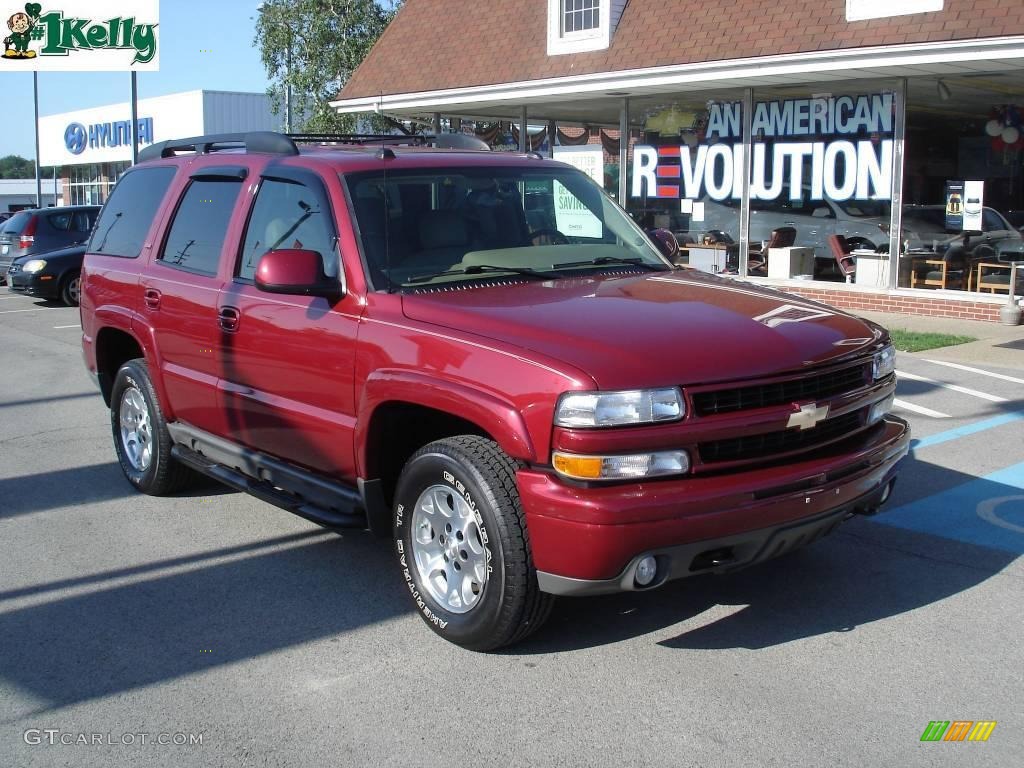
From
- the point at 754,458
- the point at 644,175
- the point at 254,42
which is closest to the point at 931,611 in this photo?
the point at 754,458

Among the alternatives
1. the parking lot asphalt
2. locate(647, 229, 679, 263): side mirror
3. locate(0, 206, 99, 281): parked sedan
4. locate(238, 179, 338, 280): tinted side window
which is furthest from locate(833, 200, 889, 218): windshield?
locate(0, 206, 99, 281): parked sedan

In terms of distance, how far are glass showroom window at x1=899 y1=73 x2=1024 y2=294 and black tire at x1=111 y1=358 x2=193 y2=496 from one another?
1126cm

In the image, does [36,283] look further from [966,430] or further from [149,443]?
[966,430]

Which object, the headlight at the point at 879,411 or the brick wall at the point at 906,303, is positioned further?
the brick wall at the point at 906,303

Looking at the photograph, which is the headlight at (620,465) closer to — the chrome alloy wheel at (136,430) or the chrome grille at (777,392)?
the chrome grille at (777,392)

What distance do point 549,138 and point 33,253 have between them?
9.95m

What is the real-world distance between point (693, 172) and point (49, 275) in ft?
36.6

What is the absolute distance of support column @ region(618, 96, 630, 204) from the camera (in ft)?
58.9

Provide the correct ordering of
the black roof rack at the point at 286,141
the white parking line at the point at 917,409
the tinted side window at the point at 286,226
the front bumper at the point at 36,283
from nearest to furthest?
the tinted side window at the point at 286,226
the black roof rack at the point at 286,141
the white parking line at the point at 917,409
the front bumper at the point at 36,283

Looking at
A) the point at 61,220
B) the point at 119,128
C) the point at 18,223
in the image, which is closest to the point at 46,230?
the point at 61,220

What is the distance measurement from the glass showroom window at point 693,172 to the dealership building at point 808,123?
3 centimetres

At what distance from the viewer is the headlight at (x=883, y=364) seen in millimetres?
4594

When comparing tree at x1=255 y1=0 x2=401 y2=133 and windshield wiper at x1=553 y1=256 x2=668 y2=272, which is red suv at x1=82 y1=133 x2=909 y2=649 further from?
tree at x1=255 y1=0 x2=401 y2=133

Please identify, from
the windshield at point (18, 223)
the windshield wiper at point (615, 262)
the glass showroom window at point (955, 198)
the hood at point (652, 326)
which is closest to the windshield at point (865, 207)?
the glass showroom window at point (955, 198)
